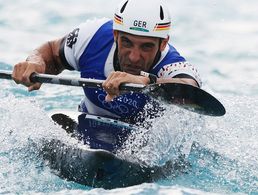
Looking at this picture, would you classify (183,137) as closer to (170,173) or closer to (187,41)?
(170,173)

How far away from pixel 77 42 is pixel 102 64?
0.31 metres

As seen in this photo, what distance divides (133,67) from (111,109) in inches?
18.4

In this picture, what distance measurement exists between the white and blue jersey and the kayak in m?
0.12

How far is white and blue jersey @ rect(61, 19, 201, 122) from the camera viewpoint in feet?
18.0

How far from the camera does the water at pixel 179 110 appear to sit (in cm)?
527

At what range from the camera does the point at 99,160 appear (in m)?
4.83

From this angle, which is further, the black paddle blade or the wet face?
the wet face

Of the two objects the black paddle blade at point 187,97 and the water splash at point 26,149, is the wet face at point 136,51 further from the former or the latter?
the water splash at point 26,149

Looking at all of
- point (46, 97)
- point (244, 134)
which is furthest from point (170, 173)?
point (46, 97)

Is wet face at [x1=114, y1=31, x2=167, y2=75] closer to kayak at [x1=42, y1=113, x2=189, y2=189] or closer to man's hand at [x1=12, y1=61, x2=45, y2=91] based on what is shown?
kayak at [x1=42, y1=113, x2=189, y2=189]

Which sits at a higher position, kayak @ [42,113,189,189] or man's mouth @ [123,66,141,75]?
man's mouth @ [123,66,141,75]

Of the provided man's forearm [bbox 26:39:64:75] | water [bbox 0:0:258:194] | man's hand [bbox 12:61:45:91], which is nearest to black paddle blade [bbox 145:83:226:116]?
water [bbox 0:0:258:194]

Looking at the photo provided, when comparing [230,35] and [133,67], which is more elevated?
[133,67]

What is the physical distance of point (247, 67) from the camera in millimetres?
9719
